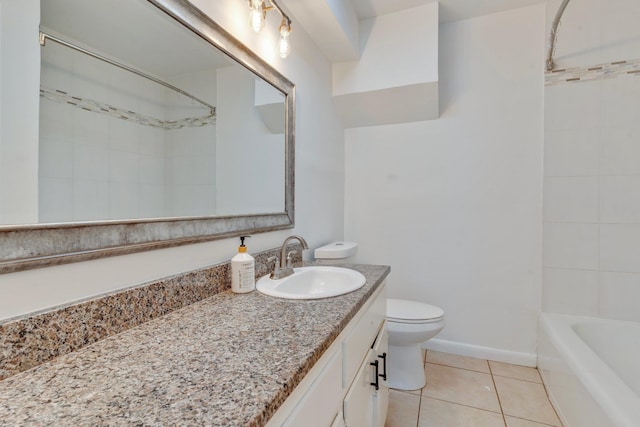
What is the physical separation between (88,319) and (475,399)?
1973 millimetres

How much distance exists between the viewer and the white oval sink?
1.14 meters

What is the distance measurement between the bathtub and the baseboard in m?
0.10

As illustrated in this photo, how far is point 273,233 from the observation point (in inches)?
57.9

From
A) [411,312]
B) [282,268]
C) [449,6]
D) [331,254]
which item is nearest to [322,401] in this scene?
[282,268]

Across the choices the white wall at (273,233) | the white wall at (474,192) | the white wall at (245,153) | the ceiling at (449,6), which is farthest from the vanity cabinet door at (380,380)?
the ceiling at (449,6)

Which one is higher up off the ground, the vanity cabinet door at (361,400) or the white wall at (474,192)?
the white wall at (474,192)

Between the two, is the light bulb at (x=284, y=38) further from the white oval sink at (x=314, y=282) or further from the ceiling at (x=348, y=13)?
the white oval sink at (x=314, y=282)

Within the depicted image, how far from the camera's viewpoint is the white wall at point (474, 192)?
2.08 metres

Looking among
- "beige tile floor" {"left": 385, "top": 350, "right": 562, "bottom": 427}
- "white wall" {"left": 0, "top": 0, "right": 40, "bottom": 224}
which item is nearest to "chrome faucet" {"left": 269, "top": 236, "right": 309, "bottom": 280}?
"white wall" {"left": 0, "top": 0, "right": 40, "bottom": 224}

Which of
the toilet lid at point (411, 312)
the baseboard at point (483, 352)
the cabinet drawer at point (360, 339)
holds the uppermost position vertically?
the cabinet drawer at point (360, 339)

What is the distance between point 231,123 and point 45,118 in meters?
0.65

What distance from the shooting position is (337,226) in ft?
7.91

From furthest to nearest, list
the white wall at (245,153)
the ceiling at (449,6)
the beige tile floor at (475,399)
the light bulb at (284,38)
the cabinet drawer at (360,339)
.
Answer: the ceiling at (449,6)
the beige tile floor at (475,399)
the light bulb at (284,38)
the white wall at (245,153)
the cabinet drawer at (360,339)

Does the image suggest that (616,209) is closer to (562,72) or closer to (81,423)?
(562,72)
